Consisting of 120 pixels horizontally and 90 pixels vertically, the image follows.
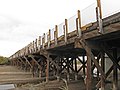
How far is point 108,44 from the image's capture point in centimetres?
982

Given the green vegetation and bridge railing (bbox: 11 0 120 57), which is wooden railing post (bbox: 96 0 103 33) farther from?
the green vegetation

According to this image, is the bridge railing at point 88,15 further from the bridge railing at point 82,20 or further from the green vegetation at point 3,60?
the green vegetation at point 3,60

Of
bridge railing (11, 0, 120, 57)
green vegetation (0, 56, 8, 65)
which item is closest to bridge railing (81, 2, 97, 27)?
bridge railing (11, 0, 120, 57)

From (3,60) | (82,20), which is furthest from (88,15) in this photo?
(3,60)

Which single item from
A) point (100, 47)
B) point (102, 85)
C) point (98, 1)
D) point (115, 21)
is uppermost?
point (98, 1)

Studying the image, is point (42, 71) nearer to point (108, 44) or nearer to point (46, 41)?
point (46, 41)

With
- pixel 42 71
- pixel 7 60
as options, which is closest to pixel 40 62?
pixel 42 71

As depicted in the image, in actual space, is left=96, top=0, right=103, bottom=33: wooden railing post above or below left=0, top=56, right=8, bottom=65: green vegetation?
above

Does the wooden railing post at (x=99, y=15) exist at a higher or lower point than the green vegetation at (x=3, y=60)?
higher

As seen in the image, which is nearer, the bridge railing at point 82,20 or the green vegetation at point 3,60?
the bridge railing at point 82,20

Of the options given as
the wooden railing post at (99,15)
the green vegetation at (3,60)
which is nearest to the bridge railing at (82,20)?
the wooden railing post at (99,15)

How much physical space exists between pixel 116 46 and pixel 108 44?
433mm

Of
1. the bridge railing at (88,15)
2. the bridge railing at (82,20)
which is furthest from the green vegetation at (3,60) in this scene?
the bridge railing at (88,15)

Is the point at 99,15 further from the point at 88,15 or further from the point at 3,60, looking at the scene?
the point at 3,60
